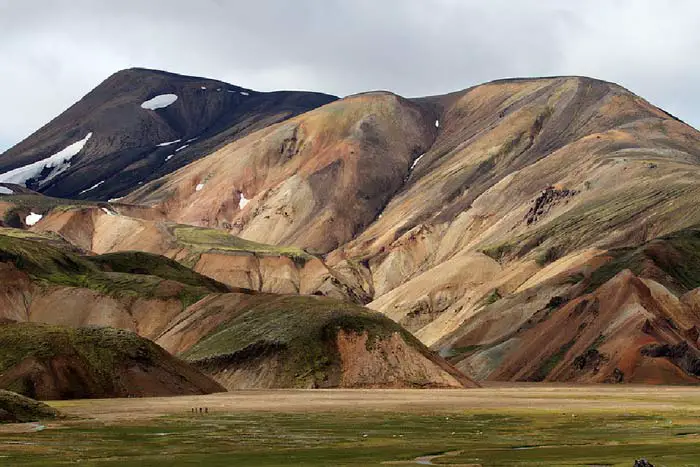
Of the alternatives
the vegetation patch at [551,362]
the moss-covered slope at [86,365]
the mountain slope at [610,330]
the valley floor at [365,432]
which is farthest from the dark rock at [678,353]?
the moss-covered slope at [86,365]

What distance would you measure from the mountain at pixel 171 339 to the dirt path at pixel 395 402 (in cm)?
576

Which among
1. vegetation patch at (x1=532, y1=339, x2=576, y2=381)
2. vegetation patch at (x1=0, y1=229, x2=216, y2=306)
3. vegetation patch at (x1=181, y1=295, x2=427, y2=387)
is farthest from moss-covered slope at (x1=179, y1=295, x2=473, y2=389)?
vegetation patch at (x1=0, y1=229, x2=216, y2=306)

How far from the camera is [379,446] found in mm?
58031

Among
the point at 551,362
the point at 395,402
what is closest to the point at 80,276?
the point at 551,362

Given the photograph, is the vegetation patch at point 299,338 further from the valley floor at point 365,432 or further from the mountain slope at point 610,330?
the mountain slope at point 610,330

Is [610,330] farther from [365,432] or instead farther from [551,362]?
[365,432]

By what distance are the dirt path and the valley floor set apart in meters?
0.15

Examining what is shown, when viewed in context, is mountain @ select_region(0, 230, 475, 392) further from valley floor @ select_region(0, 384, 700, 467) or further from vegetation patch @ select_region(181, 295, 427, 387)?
valley floor @ select_region(0, 384, 700, 467)

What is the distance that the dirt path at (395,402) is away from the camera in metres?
93.2

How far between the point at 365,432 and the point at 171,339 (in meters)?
97.7

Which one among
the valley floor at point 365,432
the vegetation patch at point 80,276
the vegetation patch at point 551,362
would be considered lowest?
the valley floor at point 365,432

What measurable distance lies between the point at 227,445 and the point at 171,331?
10836cm

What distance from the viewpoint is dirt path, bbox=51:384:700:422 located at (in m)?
93.2

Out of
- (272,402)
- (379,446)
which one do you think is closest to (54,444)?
(379,446)
